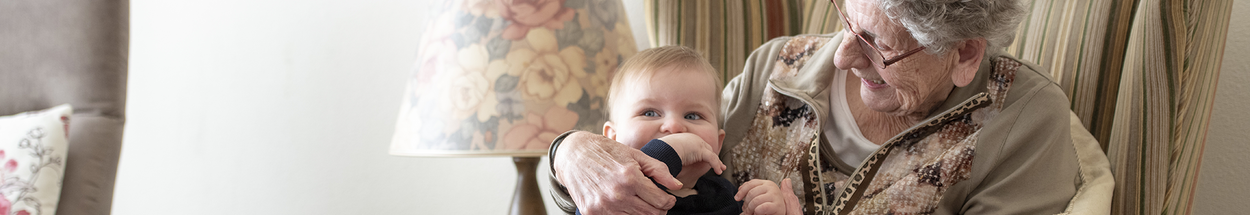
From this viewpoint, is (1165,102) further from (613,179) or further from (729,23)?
(613,179)

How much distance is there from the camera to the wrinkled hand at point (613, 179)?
67cm

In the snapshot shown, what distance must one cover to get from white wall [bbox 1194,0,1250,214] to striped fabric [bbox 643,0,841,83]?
0.73 metres

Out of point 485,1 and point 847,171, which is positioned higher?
point 485,1

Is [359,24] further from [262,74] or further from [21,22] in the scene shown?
[21,22]

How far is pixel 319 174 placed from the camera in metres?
2.11

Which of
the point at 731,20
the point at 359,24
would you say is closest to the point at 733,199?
the point at 731,20

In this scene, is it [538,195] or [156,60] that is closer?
[538,195]

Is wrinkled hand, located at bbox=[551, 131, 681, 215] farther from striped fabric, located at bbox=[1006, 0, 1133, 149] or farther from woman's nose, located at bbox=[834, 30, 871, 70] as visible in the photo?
striped fabric, located at bbox=[1006, 0, 1133, 149]

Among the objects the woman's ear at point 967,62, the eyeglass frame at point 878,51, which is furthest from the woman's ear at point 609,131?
the woman's ear at point 967,62

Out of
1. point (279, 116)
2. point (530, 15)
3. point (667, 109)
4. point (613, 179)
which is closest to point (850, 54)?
point (667, 109)

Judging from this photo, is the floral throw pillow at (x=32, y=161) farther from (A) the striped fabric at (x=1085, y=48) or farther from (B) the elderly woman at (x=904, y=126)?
(A) the striped fabric at (x=1085, y=48)

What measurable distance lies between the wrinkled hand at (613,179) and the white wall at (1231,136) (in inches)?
48.7

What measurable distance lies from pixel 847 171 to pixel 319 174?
1.75 m

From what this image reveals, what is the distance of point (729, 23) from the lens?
4.33 ft
